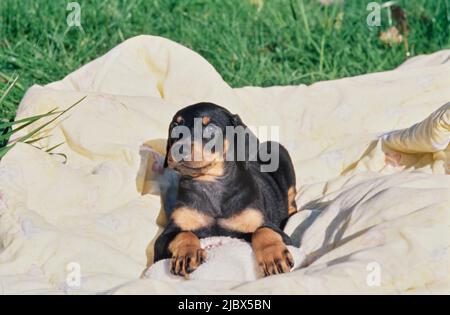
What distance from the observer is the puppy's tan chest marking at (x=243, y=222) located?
4.15 m

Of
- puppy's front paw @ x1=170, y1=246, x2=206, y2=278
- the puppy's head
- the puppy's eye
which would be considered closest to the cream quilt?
puppy's front paw @ x1=170, y1=246, x2=206, y2=278

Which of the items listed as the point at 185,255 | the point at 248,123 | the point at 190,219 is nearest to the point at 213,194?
the point at 190,219

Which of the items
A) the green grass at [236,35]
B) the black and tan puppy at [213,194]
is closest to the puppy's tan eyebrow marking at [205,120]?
the black and tan puppy at [213,194]

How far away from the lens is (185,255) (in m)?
3.81

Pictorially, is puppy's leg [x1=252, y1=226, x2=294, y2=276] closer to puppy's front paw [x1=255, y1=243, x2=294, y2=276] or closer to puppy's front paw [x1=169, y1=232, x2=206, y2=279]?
puppy's front paw [x1=255, y1=243, x2=294, y2=276]

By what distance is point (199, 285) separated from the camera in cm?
348

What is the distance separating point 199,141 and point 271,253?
0.58 m

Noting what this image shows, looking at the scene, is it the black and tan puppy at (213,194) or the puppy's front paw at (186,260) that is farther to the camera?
the black and tan puppy at (213,194)

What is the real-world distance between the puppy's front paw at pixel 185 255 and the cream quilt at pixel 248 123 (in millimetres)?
204

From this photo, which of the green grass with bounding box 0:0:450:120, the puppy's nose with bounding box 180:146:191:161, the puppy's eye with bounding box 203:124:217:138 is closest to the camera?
the puppy's nose with bounding box 180:146:191:161

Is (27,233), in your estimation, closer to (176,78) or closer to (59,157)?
(59,157)

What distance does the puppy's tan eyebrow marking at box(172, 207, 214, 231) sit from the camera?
13.6 ft

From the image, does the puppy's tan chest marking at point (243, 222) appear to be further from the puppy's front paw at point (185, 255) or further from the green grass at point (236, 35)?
the green grass at point (236, 35)

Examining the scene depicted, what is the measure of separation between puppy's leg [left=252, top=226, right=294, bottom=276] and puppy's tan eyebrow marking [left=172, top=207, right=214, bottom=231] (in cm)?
26
